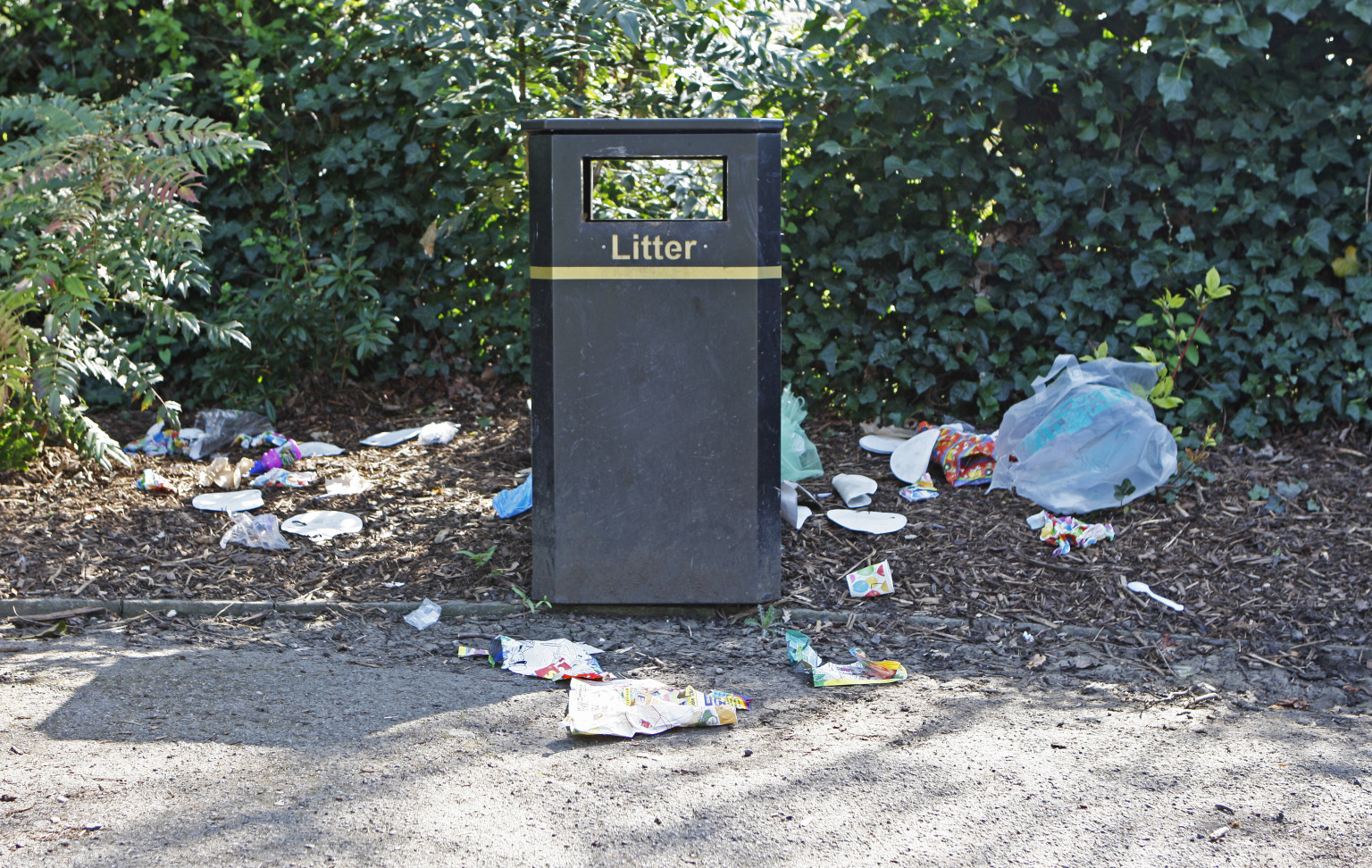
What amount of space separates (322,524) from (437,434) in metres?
1.19

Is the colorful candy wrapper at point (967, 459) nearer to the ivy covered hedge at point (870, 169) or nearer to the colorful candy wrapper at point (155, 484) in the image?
the ivy covered hedge at point (870, 169)

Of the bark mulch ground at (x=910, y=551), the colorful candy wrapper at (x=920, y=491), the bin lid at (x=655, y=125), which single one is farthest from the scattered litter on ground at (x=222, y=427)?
the colorful candy wrapper at (x=920, y=491)

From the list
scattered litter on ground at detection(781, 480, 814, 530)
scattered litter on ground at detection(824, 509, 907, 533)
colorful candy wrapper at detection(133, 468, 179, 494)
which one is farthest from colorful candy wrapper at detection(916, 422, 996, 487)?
colorful candy wrapper at detection(133, 468, 179, 494)

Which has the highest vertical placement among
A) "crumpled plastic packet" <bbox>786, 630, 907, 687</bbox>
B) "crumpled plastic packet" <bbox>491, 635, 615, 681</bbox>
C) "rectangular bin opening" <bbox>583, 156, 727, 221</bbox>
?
"rectangular bin opening" <bbox>583, 156, 727, 221</bbox>

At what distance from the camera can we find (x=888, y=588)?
3783 millimetres

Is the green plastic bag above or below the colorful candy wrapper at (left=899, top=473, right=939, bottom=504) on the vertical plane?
above

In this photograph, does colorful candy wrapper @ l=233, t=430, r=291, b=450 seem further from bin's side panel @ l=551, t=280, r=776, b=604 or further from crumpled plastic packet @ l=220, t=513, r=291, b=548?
bin's side panel @ l=551, t=280, r=776, b=604

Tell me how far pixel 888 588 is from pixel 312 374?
11.3 feet

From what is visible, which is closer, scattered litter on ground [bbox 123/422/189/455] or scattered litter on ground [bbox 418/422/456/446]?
scattered litter on ground [bbox 123/422/189/455]

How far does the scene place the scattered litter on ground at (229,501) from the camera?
4.36m

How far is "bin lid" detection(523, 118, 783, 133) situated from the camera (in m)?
3.27

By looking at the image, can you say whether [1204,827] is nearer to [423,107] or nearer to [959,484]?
[959,484]

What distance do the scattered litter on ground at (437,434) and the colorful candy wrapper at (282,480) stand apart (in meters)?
0.70

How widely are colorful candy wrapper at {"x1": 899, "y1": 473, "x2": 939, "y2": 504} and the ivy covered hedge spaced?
882mm
